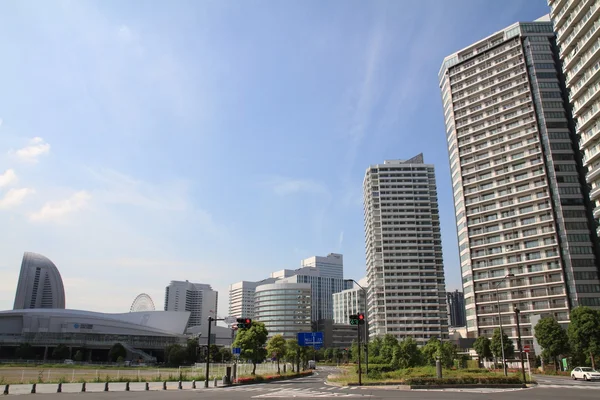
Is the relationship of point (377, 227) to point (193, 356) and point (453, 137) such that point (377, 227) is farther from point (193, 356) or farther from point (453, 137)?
point (193, 356)

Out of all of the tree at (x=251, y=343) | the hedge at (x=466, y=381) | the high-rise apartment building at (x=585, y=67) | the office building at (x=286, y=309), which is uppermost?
the high-rise apartment building at (x=585, y=67)

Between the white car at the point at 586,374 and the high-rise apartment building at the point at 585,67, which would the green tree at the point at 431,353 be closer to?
the white car at the point at 586,374

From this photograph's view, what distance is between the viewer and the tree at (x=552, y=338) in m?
59.3

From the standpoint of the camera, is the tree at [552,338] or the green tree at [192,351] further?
the green tree at [192,351]

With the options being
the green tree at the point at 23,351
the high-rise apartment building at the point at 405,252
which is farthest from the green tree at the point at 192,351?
the high-rise apartment building at the point at 405,252

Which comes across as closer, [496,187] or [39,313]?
[496,187]

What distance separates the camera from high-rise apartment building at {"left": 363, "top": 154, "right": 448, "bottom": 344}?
445 feet

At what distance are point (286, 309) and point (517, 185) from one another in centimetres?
12514

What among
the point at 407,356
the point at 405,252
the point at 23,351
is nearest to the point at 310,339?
the point at 407,356

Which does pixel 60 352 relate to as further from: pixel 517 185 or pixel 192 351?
pixel 517 185

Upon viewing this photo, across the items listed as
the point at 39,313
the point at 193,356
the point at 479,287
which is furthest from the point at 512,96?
the point at 39,313

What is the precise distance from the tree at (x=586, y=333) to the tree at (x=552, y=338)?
12.8 ft

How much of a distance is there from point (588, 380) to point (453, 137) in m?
72.4

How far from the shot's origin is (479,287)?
91688 mm
